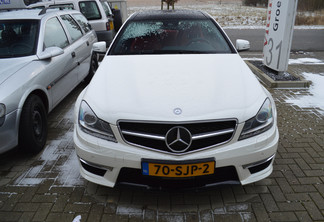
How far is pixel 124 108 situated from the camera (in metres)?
2.30

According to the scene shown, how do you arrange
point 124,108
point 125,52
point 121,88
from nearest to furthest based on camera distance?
point 124,108, point 121,88, point 125,52

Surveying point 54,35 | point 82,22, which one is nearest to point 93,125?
point 54,35

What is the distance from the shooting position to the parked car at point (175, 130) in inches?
86.1

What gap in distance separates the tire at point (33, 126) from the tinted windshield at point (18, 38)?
32.5 inches

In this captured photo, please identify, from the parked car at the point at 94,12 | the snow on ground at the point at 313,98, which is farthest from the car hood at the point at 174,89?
the parked car at the point at 94,12

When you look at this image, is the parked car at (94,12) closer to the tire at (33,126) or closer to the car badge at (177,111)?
→ the tire at (33,126)

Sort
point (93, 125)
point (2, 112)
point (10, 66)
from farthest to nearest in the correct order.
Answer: point (10, 66) < point (2, 112) < point (93, 125)

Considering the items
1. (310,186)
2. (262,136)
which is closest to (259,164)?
(262,136)

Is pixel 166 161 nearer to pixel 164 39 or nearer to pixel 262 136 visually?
pixel 262 136

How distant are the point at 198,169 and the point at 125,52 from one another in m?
1.87

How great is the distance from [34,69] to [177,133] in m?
2.25

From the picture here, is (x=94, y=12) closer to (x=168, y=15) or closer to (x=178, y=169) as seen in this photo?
(x=168, y=15)

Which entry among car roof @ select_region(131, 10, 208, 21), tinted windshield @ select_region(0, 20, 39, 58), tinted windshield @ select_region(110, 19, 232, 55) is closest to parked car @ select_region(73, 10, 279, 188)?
tinted windshield @ select_region(110, 19, 232, 55)

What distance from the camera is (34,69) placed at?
136 inches
